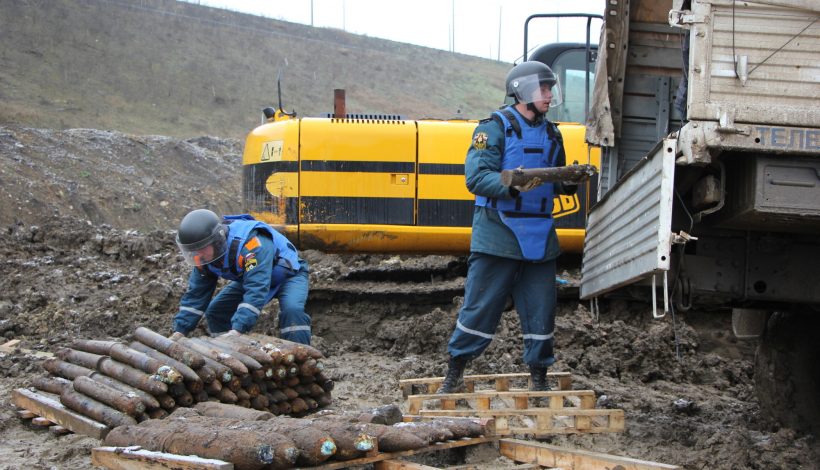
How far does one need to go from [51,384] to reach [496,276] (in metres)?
2.97

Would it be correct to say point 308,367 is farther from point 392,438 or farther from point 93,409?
point 392,438

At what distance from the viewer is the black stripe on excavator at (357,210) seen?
9.04 m

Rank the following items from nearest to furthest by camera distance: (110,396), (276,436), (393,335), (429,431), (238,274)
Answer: (276,436), (429,431), (110,396), (238,274), (393,335)

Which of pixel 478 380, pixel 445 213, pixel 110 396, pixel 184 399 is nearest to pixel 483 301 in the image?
pixel 478 380

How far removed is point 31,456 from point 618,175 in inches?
155

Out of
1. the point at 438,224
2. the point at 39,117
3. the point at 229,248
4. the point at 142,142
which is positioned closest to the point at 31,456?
the point at 229,248

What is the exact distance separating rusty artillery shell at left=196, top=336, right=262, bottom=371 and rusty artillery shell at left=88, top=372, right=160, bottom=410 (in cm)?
60

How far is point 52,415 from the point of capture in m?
6.09

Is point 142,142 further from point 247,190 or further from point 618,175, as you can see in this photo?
point 618,175

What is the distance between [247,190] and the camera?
9422 mm

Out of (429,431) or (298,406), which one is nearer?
(429,431)

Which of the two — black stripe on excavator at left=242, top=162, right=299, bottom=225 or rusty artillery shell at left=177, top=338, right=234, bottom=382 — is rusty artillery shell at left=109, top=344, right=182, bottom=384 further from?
black stripe on excavator at left=242, top=162, right=299, bottom=225

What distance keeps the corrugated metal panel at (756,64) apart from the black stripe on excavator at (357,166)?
4547 mm

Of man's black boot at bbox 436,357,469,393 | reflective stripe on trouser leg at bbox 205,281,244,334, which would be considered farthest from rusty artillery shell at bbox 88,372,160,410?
man's black boot at bbox 436,357,469,393
